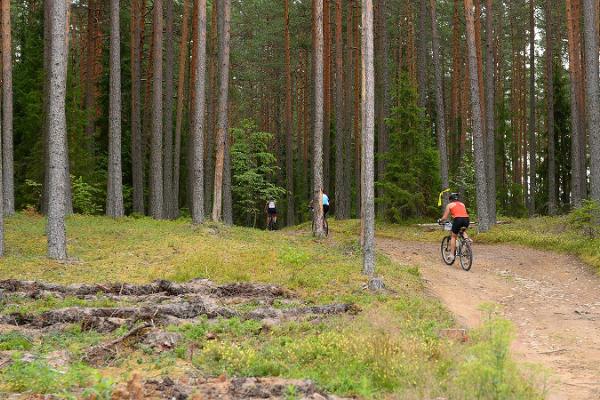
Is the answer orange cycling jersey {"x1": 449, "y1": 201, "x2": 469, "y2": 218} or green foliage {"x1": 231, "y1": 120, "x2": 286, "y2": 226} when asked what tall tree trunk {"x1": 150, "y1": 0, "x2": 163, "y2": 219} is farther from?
orange cycling jersey {"x1": 449, "y1": 201, "x2": 469, "y2": 218}

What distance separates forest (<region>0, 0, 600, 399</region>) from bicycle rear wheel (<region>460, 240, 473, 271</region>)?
3.04 ft

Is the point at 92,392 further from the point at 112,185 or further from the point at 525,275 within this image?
the point at 112,185

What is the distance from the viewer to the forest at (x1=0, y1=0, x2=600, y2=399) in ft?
23.4

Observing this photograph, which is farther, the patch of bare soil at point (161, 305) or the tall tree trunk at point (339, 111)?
the tall tree trunk at point (339, 111)

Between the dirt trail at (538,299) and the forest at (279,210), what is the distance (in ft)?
0.73

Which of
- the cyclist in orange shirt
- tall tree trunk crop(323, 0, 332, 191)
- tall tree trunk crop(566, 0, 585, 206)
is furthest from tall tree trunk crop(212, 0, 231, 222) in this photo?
tall tree trunk crop(566, 0, 585, 206)

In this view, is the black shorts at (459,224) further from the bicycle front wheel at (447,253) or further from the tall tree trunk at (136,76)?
the tall tree trunk at (136,76)

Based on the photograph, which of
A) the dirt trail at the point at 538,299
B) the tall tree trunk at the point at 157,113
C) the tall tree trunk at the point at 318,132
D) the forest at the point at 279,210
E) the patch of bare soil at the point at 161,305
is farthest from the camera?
the tall tree trunk at the point at 157,113

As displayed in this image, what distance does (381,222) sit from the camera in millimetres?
30016

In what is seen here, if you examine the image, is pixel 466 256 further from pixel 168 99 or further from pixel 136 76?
pixel 136 76

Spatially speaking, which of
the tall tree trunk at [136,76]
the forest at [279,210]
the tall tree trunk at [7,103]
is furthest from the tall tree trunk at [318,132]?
the tall tree trunk at [7,103]

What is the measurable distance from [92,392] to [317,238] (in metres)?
16.3

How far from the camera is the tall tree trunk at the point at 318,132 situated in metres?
21.1

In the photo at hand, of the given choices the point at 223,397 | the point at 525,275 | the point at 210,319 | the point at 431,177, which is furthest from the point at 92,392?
the point at 431,177
